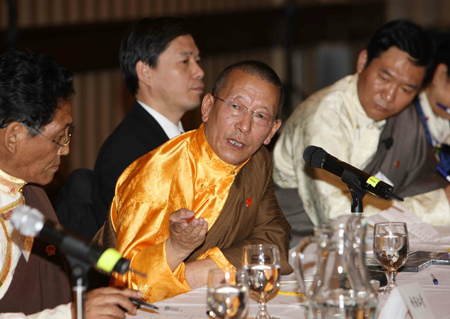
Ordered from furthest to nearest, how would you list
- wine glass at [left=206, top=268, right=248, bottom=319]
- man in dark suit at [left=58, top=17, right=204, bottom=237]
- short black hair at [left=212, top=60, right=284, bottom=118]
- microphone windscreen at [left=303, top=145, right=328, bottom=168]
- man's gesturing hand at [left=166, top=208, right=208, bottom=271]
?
man in dark suit at [left=58, top=17, right=204, bottom=237]
short black hair at [left=212, top=60, right=284, bottom=118]
microphone windscreen at [left=303, top=145, right=328, bottom=168]
man's gesturing hand at [left=166, top=208, right=208, bottom=271]
wine glass at [left=206, top=268, right=248, bottom=319]

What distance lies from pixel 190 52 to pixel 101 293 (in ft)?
4.92

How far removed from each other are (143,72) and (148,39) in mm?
137

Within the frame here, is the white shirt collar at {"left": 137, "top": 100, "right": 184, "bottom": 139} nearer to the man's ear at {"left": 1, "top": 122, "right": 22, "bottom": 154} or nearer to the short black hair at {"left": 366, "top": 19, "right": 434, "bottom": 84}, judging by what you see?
the short black hair at {"left": 366, "top": 19, "right": 434, "bottom": 84}

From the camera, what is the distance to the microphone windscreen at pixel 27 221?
0.95 metres

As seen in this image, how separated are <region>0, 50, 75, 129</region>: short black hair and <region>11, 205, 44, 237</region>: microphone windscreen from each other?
549mm

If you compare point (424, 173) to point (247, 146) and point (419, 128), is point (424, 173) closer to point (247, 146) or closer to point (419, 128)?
point (419, 128)

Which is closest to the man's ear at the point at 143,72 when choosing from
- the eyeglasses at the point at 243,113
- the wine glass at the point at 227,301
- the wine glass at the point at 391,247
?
the eyeglasses at the point at 243,113

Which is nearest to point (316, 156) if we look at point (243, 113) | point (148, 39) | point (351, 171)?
point (351, 171)

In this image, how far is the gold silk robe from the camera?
164 centimetres

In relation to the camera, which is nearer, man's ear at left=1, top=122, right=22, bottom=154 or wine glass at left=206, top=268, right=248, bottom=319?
wine glass at left=206, top=268, right=248, bottom=319

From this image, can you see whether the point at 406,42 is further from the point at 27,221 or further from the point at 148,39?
the point at 27,221

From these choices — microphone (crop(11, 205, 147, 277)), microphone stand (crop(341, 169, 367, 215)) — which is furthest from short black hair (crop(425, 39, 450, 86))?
microphone (crop(11, 205, 147, 277))

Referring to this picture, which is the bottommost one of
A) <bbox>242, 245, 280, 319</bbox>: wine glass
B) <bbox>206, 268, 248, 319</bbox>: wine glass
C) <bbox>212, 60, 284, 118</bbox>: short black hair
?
<bbox>206, 268, 248, 319</bbox>: wine glass

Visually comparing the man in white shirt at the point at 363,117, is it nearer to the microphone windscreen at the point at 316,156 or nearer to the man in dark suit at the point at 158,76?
the man in dark suit at the point at 158,76
